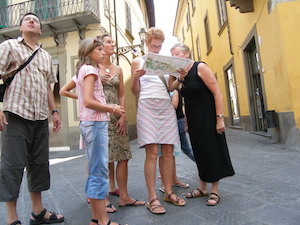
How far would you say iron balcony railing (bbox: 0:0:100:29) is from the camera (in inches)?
360

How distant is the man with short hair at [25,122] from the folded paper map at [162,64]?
1.02 meters

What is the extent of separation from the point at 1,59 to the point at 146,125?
1.40 metres

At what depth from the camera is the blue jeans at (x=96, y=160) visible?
6.26 feet

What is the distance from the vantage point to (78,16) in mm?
8750

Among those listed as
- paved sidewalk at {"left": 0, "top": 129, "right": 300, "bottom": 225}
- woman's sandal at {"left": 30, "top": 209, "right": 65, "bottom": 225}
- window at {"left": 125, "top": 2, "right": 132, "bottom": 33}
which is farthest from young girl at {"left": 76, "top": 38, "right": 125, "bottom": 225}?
window at {"left": 125, "top": 2, "right": 132, "bottom": 33}

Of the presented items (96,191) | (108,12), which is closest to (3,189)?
(96,191)

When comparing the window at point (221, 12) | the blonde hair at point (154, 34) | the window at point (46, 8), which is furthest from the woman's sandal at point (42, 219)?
the window at point (221, 12)

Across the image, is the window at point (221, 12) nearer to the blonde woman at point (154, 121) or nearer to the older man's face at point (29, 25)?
the blonde woman at point (154, 121)

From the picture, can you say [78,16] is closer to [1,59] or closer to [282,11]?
[282,11]

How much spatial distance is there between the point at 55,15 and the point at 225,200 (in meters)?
9.20

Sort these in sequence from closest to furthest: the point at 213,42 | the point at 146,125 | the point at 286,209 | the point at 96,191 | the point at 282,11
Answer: the point at 96,191 → the point at 286,209 → the point at 146,125 → the point at 282,11 → the point at 213,42

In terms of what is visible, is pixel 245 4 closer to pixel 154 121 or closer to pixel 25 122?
pixel 154 121

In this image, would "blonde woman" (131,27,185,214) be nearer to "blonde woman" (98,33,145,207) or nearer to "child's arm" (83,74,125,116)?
"blonde woman" (98,33,145,207)

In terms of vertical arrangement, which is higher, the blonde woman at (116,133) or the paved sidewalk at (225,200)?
the blonde woman at (116,133)
